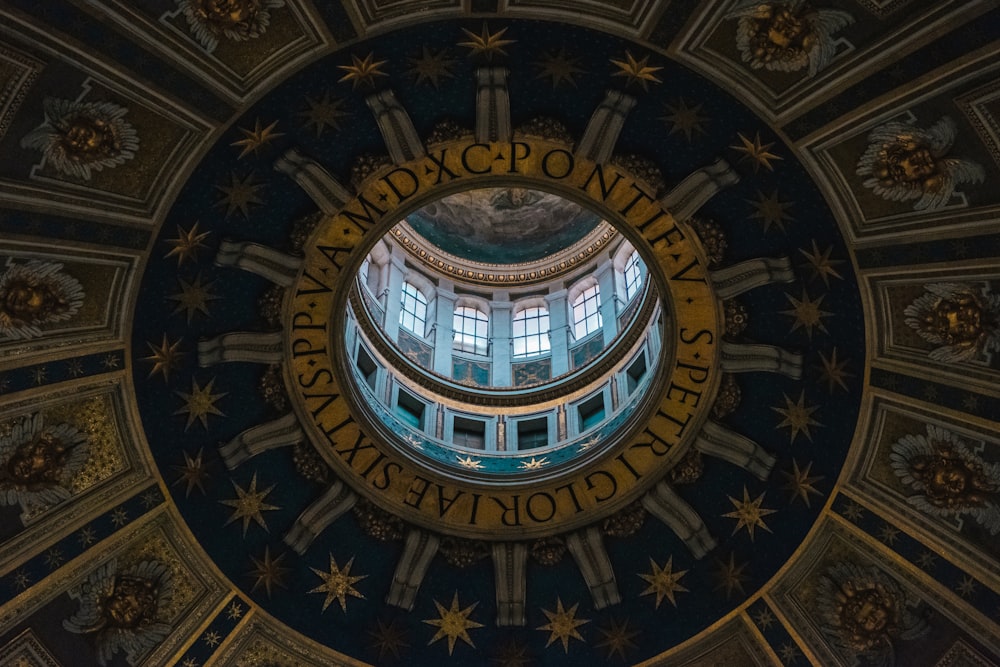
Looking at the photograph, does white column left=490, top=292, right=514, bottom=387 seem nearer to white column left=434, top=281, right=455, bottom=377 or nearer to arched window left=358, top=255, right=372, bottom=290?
white column left=434, top=281, right=455, bottom=377

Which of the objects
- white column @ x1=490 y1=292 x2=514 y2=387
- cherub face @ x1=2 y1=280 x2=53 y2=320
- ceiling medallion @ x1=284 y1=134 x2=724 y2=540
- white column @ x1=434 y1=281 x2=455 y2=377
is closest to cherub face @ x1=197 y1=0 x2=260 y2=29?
ceiling medallion @ x1=284 y1=134 x2=724 y2=540

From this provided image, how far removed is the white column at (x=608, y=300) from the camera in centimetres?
3012

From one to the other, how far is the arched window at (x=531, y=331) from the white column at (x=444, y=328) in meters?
2.15

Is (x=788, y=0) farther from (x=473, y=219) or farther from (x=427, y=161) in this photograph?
(x=473, y=219)

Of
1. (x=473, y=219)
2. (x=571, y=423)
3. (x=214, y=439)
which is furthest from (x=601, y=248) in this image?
(x=214, y=439)

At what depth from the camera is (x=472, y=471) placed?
914 inches

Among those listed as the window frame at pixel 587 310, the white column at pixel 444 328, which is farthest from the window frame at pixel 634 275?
the white column at pixel 444 328

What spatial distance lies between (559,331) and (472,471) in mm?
9915

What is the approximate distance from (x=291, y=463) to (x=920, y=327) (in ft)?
42.1

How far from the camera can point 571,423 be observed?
27984mm

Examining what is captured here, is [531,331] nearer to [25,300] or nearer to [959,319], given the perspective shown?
[959,319]

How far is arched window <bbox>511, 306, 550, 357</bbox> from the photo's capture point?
32.2 meters

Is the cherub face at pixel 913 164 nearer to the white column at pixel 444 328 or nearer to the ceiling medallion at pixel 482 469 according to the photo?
the ceiling medallion at pixel 482 469

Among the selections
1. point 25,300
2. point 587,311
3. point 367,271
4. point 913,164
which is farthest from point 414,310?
point 913,164
